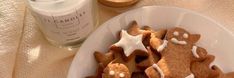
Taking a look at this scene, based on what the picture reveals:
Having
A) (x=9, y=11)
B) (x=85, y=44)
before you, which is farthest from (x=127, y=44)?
(x=9, y=11)

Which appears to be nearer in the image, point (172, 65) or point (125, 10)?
point (172, 65)

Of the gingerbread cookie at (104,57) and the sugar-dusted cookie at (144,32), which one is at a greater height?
the sugar-dusted cookie at (144,32)

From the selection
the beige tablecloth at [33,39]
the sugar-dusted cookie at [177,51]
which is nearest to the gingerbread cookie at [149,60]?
the sugar-dusted cookie at [177,51]

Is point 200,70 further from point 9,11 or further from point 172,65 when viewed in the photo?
point 9,11

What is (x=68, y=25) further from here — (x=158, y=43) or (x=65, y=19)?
(x=158, y=43)

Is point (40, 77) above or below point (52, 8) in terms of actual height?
below

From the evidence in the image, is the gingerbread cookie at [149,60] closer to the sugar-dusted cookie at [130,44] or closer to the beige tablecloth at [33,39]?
the sugar-dusted cookie at [130,44]
